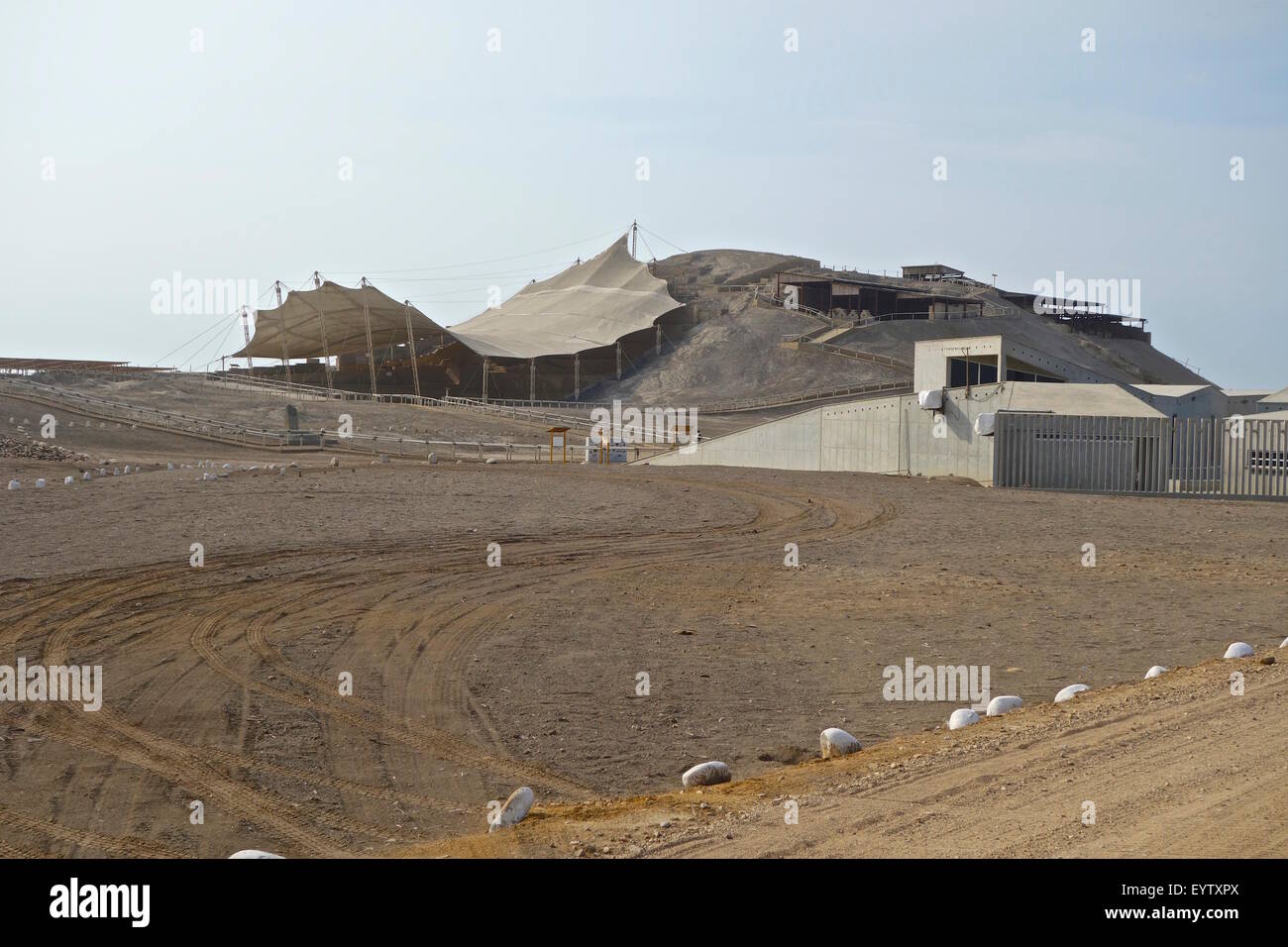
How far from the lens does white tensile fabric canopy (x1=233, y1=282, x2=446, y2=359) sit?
72.1 meters

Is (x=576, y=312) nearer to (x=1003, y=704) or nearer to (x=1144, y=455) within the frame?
(x=1144, y=455)

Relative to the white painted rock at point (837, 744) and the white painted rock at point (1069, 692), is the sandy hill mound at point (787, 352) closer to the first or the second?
the white painted rock at point (1069, 692)

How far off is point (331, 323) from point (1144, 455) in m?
58.3

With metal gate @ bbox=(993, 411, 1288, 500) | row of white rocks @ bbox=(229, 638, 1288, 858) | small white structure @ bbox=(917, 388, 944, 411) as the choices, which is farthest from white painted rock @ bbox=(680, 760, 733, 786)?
small white structure @ bbox=(917, 388, 944, 411)

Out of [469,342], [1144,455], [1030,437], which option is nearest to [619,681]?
[1030,437]

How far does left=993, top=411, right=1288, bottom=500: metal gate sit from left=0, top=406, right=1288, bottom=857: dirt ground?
5.83 metres

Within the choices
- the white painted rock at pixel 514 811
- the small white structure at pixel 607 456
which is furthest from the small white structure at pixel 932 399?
the white painted rock at pixel 514 811

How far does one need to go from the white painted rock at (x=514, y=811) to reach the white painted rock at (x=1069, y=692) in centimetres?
420

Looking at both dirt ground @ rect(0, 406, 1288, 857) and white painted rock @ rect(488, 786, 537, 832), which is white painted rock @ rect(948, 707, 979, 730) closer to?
dirt ground @ rect(0, 406, 1288, 857)

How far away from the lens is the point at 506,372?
80500 mm

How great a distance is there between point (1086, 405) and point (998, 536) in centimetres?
1250

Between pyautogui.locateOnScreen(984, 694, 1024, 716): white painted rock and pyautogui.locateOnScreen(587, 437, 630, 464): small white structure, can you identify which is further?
pyautogui.locateOnScreen(587, 437, 630, 464): small white structure

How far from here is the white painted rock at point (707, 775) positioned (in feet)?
23.5

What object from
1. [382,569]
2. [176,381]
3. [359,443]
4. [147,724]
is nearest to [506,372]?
[176,381]
